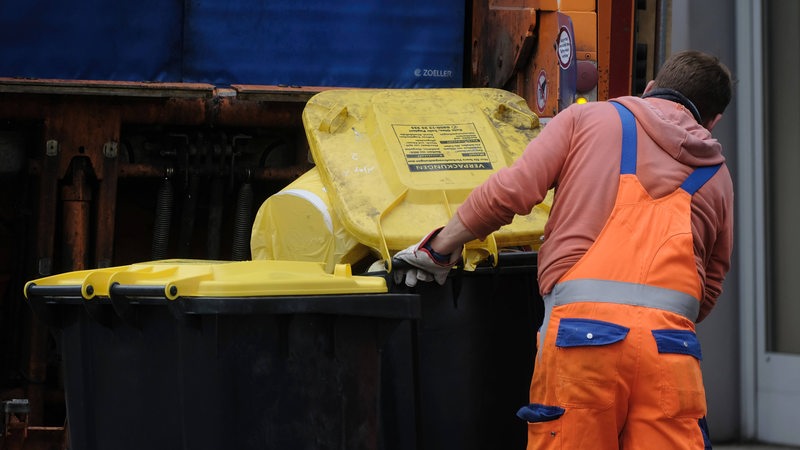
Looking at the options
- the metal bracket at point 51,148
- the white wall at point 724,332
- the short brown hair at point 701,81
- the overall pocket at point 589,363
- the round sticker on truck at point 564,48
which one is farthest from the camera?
the white wall at point 724,332

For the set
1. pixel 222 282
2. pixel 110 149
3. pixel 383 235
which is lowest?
pixel 222 282

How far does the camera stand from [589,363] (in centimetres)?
227

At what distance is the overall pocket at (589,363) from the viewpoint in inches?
88.9

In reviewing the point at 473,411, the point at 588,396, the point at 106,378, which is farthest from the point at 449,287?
the point at 106,378

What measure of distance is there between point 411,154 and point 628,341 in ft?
3.36

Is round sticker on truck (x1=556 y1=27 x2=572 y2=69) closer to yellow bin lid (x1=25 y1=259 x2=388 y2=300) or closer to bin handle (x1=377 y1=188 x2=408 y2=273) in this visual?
bin handle (x1=377 y1=188 x2=408 y2=273)

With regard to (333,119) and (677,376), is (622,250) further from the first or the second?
(333,119)

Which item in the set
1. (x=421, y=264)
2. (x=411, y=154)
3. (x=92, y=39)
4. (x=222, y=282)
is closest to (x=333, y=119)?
(x=411, y=154)

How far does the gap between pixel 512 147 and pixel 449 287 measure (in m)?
0.66

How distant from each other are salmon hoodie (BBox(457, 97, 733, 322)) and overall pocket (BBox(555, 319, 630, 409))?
18 cm

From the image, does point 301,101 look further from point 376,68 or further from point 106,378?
point 106,378

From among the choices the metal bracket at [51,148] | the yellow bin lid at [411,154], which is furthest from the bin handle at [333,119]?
the metal bracket at [51,148]

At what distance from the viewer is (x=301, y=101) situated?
4.27m

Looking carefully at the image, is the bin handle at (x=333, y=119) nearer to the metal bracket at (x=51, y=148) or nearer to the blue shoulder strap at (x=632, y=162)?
the blue shoulder strap at (x=632, y=162)
